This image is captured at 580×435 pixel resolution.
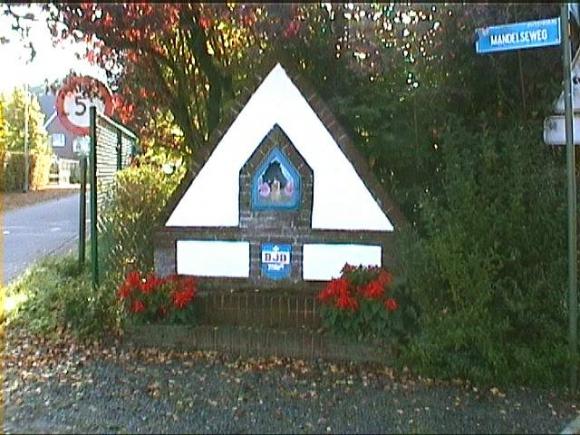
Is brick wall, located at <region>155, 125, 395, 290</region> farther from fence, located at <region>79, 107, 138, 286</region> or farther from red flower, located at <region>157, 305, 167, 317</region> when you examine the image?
fence, located at <region>79, 107, 138, 286</region>

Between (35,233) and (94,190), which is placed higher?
(94,190)

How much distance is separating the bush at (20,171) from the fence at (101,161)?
22472 mm

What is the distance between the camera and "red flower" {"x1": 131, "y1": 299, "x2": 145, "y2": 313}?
6.92m

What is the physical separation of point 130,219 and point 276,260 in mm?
2706

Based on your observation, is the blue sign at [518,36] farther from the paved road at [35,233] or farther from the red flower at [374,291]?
the paved road at [35,233]

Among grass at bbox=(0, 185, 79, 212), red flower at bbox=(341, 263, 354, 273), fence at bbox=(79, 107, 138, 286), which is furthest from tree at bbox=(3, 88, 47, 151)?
red flower at bbox=(341, 263, 354, 273)

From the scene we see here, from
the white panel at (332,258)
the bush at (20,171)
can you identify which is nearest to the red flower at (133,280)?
the white panel at (332,258)

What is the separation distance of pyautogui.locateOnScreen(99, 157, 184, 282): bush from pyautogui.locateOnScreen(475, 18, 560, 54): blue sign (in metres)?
4.37

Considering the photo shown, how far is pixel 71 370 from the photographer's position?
20.4ft

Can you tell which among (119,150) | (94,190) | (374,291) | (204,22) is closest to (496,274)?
(374,291)

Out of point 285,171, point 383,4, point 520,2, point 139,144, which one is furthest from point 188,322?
point 139,144

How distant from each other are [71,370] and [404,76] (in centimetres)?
421

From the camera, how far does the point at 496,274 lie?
19.7 ft

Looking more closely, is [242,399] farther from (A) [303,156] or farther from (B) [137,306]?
(A) [303,156]
